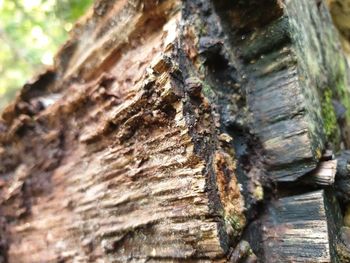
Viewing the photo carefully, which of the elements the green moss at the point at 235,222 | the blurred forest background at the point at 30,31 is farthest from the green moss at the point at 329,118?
the blurred forest background at the point at 30,31

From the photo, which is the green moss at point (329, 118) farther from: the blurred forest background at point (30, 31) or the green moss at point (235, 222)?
the blurred forest background at point (30, 31)

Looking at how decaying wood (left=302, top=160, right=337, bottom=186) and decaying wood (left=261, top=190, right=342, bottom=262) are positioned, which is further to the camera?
decaying wood (left=302, top=160, right=337, bottom=186)

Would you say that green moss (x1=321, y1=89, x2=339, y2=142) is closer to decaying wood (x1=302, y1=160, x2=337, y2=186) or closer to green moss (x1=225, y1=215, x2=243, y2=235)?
decaying wood (x1=302, y1=160, x2=337, y2=186)

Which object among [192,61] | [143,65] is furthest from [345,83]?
[143,65]

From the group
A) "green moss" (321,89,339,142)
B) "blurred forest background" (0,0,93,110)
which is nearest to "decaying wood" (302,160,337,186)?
"green moss" (321,89,339,142)

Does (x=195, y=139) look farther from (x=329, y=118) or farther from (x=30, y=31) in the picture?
(x=30, y=31)

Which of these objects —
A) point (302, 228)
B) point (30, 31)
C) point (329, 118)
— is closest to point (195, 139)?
point (302, 228)
